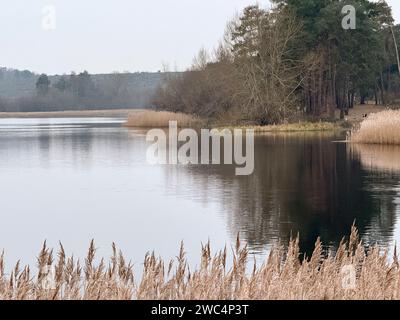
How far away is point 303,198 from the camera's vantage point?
64.1 ft

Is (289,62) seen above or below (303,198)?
above

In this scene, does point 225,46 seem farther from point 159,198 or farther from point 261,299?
point 261,299

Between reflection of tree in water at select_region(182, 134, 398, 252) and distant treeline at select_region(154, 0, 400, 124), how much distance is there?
2187 cm

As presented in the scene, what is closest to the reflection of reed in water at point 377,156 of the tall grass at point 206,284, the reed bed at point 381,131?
the reed bed at point 381,131

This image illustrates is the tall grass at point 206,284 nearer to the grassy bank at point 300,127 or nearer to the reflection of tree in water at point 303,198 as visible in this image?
the reflection of tree in water at point 303,198

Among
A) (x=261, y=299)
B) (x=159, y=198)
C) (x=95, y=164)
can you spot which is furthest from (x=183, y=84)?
(x=261, y=299)

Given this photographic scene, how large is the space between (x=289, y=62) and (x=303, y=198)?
37.3 meters

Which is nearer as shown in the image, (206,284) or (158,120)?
(206,284)

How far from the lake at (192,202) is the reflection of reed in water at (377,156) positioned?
0.14ft

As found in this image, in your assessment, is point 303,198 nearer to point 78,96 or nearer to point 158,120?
point 158,120

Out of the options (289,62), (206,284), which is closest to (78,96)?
(289,62)

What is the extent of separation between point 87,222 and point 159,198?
3754 mm

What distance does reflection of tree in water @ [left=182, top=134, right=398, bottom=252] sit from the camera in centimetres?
1487

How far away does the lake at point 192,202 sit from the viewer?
47.4 ft
